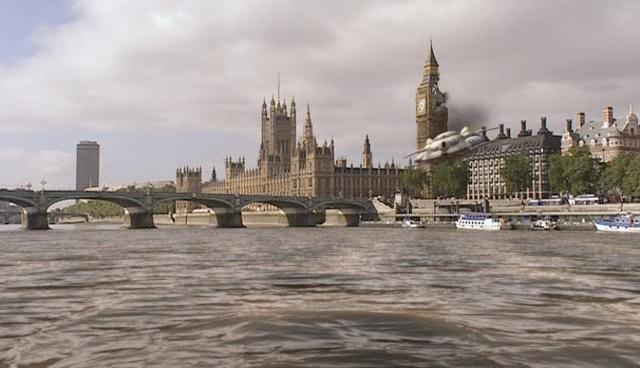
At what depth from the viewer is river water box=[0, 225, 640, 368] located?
1017cm

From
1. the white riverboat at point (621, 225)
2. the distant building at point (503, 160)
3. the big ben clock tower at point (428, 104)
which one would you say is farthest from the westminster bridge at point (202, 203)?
the white riverboat at point (621, 225)

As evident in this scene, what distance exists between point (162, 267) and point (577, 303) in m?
15.5

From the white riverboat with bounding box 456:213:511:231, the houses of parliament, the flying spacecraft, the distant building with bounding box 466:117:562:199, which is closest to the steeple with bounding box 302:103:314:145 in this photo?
the houses of parliament

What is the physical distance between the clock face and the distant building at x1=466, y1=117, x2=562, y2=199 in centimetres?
2209

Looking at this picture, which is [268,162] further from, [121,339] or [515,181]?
[121,339]

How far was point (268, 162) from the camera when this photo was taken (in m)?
170

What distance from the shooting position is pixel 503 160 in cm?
12988

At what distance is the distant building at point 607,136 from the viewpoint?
114 metres

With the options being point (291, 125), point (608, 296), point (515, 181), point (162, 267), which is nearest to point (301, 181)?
point (291, 125)

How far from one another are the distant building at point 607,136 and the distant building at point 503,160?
4.02 metres

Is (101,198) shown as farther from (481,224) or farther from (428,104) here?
(428,104)

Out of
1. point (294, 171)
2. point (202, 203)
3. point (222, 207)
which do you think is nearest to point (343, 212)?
point (222, 207)

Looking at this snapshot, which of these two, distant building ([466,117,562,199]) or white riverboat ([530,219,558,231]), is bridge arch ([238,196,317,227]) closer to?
distant building ([466,117,562,199])

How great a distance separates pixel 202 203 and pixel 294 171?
49916 mm
